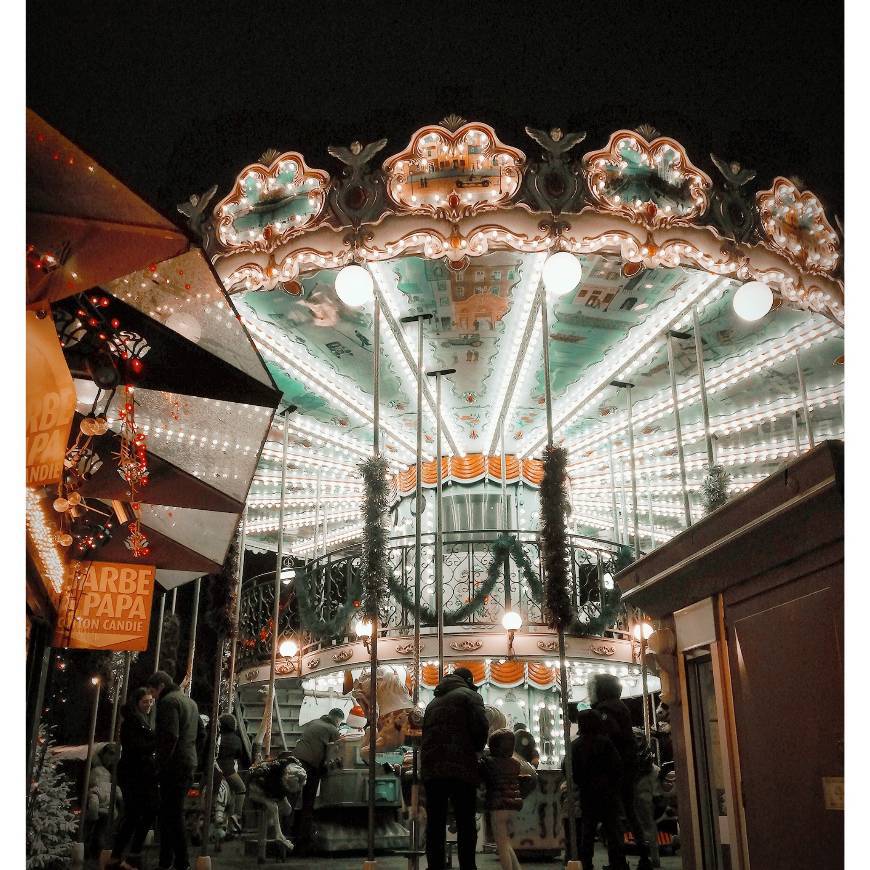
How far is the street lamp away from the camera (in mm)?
9852

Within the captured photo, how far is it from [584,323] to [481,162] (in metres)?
2.63

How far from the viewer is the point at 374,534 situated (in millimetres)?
7633

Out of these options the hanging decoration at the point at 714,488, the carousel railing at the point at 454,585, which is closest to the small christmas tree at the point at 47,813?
the carousel railing at the point at 454,585

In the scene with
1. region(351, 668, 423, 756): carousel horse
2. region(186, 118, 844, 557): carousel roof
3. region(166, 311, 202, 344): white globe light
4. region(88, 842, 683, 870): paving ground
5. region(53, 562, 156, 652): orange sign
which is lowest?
region(88, 842, 683, 870): paving ground

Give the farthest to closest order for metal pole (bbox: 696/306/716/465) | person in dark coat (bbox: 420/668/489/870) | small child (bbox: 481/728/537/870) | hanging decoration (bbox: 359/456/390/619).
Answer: metal pole (bbox: 696/306/716/465)
hanging decoration (bbox: 359/456/390/619)
small child (bbox: 481/728/537/870)
person in dark coat (bbox: 420/668/489/870)

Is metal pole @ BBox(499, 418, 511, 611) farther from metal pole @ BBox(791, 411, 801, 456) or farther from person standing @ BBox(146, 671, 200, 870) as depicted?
person standing @ BBox(146, 671, 200, 870)

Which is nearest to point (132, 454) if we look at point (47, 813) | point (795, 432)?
point (47, 813)

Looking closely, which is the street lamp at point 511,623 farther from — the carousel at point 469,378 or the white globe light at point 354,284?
the white globe light at point 354,284

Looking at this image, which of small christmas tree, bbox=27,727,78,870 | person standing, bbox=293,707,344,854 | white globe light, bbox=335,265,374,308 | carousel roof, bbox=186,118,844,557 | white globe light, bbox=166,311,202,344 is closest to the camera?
white globe light, bbox=166,311,202,344

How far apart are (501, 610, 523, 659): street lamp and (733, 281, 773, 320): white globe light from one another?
4313mm

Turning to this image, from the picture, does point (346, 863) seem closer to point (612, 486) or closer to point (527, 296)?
point (527, 296)

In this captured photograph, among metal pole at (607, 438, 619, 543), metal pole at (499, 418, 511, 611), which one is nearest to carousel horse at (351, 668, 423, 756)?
metal pole at (499, 418, 511, 611)

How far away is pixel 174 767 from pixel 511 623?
4657 mm
